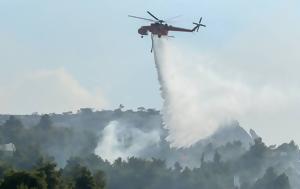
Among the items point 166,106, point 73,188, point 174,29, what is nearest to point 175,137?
point 166,106

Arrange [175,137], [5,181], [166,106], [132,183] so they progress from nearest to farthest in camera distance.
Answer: [5,181]
[166,106]
[175,137]
[132,183]

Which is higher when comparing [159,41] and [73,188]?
[159,41]

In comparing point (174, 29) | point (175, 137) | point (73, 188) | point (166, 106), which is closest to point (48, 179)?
point (73, 188)

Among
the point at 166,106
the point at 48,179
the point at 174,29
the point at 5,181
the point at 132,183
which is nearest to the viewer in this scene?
the point at 5,181

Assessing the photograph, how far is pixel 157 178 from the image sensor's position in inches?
7869

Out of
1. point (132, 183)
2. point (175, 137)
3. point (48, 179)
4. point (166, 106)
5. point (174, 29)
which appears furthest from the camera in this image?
point (132, 183)

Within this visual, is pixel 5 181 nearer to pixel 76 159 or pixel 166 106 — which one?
pixel 166 106

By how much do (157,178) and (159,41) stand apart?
72370 millimetres

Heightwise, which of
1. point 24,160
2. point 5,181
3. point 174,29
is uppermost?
point 24,160

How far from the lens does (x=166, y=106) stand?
155m

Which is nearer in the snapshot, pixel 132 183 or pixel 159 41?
pixel 159 41

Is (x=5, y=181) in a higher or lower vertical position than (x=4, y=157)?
lower

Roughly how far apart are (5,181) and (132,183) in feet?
331

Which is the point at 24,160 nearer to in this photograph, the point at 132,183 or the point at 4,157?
the point at 4,157
